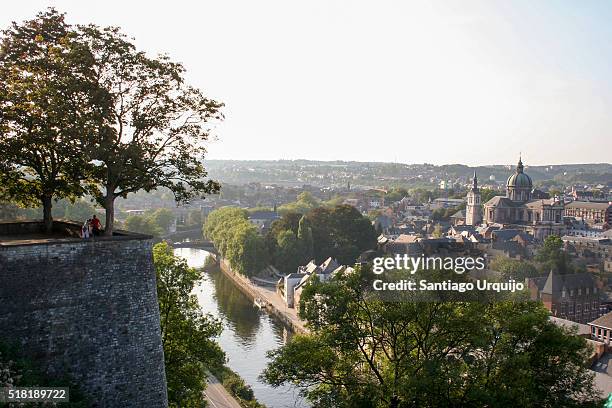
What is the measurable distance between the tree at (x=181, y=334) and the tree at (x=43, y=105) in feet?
15.3

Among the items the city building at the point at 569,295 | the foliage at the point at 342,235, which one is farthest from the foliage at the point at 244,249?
the city building at the point at 569,295

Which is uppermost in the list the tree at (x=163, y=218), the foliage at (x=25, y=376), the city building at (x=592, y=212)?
the foliage at (x=25, y=376)

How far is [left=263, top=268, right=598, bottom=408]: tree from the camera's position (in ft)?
39.8

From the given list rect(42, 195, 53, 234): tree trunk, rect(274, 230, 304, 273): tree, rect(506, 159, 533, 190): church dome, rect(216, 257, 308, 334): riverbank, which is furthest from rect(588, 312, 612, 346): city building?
rect(506, 159, 533, 190): church dome

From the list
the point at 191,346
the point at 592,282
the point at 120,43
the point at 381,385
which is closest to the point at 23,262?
the point at 120,43

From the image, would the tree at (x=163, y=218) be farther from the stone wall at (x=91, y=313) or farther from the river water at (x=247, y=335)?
the stone wall at (x=91, y=313)

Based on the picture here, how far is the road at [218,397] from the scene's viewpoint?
24666 millimetres

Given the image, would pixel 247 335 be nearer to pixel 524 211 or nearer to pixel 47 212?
pixel 47 212

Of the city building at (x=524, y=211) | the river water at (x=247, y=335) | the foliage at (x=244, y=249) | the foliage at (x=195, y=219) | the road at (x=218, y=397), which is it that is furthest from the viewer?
the foliage at (x=195, y=219)

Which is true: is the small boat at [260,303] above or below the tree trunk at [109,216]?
below

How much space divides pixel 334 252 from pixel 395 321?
152 feet

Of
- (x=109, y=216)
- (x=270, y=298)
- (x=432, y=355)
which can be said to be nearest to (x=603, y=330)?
(x=432, y=355)

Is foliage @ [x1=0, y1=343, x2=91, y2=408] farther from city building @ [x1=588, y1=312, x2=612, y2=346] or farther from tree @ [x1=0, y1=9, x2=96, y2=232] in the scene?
city building @ [x1=588, y1=312, x2=612, y2=346]

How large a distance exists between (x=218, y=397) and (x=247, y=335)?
12297 millimetres
